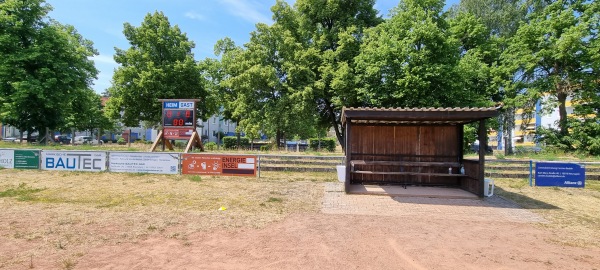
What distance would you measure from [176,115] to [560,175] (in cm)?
1928

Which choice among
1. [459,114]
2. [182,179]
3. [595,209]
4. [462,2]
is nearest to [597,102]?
[462,2]

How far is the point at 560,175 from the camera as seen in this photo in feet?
38.9

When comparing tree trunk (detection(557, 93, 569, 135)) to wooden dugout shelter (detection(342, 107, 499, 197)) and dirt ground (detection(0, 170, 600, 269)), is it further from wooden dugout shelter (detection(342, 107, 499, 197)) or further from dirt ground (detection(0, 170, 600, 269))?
dirt ground (detection(0, 170, 600, 269))

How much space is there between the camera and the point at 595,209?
29.7 feet

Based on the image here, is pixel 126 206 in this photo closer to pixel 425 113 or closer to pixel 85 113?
pixel 425 113

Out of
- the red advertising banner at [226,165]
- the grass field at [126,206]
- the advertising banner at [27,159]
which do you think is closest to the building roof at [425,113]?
the grass field at [126,206]

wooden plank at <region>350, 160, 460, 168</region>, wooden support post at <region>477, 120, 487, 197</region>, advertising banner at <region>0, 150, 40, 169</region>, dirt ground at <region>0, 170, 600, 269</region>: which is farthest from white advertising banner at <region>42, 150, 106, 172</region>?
wooden support post at <region>477, 120, 487, 197</region>

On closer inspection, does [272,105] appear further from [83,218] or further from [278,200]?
[83,218]

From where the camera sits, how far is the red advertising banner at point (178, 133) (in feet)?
65.6

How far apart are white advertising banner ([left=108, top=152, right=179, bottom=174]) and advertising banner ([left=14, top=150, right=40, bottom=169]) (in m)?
3.74

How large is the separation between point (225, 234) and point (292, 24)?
26.7 m

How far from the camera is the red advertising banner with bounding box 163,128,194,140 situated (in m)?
20.0

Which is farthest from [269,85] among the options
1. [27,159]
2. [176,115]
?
[27,159]

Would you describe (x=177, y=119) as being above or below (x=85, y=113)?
below
